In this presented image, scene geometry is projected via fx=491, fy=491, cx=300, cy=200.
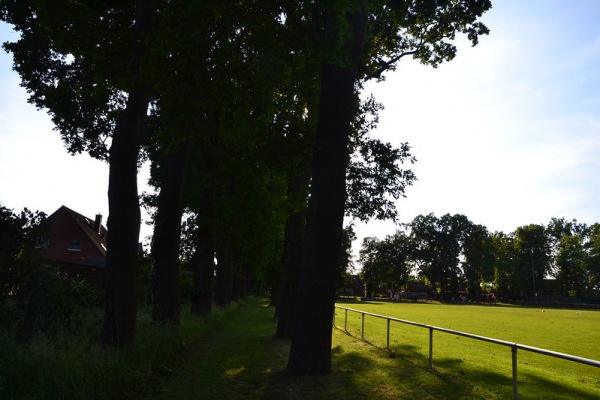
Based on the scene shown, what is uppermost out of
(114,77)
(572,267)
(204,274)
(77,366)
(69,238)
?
(572,267)

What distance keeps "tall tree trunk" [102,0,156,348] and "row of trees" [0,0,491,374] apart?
2 centimetres

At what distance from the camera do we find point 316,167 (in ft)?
33.1

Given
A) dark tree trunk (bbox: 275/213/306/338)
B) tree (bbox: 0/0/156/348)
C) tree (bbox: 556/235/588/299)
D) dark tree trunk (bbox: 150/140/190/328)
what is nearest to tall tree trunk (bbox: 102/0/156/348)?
tree (bbox: 0/0/156/348)

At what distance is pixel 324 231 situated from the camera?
9.76 meters

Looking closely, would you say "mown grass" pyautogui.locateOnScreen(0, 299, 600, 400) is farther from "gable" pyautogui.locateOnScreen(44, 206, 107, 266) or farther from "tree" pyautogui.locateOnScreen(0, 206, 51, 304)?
"gable" pyautogui.locateOnScreen(44, 206, 107, 266)

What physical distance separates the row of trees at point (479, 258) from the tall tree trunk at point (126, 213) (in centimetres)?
A: 11250

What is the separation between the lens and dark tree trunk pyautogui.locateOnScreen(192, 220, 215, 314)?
2202 centimetres

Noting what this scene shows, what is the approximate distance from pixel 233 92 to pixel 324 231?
387 cm

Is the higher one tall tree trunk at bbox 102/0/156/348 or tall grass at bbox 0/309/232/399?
tall tree trunk at bbox 102/0/156/348

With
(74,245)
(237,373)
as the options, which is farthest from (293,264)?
(74,245)

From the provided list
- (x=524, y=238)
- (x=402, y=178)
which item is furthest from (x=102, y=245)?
(x=524, y=238)

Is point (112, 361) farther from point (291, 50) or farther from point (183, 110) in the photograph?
point (291, 50)

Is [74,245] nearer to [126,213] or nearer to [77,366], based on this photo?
[126,213]

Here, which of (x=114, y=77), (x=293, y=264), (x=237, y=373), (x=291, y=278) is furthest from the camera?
(x=293, y=264)
